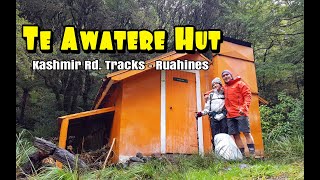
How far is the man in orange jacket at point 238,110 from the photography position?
21.9ft

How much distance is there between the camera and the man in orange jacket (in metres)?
6.68

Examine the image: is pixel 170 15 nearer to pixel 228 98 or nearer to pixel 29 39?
pixel 228 98

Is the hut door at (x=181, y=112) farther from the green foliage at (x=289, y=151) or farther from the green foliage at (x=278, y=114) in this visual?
the green foliage at (x=278, y=114)

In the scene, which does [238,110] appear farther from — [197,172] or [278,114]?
[278,114]

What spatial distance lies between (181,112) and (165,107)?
0.45 m

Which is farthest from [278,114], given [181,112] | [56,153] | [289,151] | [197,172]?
[56,153]

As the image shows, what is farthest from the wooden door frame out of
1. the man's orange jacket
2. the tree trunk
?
the tree trunk

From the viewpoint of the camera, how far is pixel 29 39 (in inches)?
232

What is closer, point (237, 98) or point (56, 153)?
point (56, 153)

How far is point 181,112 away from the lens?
834 centimetres

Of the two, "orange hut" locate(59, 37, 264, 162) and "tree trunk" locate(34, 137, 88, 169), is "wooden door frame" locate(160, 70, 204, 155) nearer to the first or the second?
"orange hut" locate(59, 37, 264, 162)
